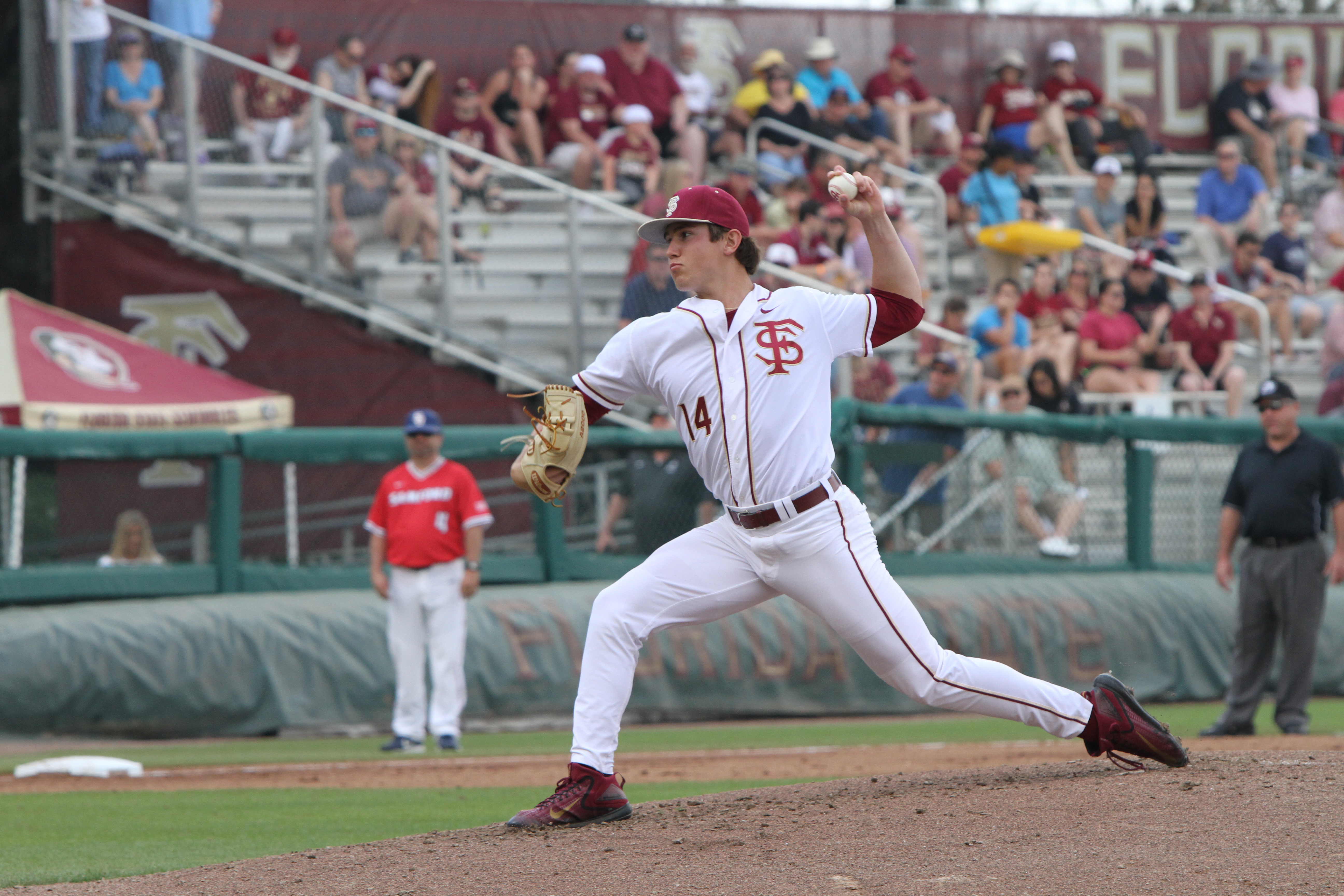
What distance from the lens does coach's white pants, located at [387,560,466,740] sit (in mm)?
9203

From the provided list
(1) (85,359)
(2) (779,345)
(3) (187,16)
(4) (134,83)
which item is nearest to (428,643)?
(1) (85,359)

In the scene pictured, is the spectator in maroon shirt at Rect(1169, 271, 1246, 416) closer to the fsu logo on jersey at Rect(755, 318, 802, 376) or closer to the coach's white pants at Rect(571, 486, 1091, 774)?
the coach's white pants at Rect(571, 486, 1091, 774)

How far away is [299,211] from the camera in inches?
534

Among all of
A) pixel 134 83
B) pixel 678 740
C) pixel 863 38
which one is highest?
pixel 863 38

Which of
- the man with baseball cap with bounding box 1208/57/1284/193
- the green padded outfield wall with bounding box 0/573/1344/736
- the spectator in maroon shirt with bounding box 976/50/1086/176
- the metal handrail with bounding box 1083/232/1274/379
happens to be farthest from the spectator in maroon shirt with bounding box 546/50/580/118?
the man with baseball cap with bounding box 1208/57/1284/193

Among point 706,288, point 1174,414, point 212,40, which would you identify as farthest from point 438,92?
point 706,288

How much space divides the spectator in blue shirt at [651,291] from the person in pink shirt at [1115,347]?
3807 mm

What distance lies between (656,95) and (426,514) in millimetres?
7621

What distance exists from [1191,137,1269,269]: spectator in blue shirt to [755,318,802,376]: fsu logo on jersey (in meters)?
13.0

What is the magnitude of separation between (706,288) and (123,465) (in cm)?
634

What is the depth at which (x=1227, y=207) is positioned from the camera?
1706 centimetres

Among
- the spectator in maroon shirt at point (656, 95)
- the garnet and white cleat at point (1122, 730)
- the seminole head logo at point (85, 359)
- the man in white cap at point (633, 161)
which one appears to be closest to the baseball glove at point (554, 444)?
the garnet and white cleat at point (1122, 730)

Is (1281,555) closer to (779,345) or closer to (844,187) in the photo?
(779,345)

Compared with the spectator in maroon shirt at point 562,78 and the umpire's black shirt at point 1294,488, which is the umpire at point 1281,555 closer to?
the umpire's black shirt at point 1294,488
